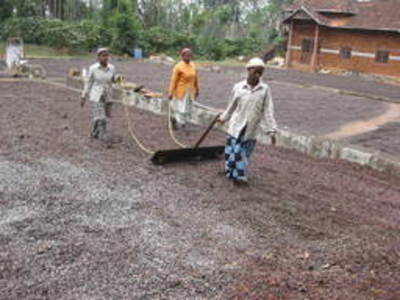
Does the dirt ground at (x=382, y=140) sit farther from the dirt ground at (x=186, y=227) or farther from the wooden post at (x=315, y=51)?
the wooden post at (x=315, y=51)

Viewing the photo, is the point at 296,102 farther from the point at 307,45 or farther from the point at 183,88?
the point at 307,45

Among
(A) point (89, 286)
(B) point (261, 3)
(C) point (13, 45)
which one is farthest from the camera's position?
(B) point (261, 3)

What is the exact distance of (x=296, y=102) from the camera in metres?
15.7

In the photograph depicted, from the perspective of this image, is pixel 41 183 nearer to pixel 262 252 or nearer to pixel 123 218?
pixel 123 218

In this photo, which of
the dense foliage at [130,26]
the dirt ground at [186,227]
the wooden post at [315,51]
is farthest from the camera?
the dense foliage at [130,26]

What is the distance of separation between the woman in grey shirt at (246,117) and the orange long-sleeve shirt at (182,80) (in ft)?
10.2

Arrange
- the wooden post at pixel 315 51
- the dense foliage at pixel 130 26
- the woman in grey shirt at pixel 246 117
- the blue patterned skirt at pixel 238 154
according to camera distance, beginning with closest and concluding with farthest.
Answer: the woman in grey shirt at pixel 246 117 < the blue patterned skirt at pixel 238 154 < the wooden post at pixel 315 51 < the dense foliage at pixel 130 26

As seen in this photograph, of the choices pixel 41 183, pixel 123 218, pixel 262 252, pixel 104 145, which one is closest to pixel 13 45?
pixel 104 145

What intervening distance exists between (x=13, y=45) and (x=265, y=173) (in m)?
13.7

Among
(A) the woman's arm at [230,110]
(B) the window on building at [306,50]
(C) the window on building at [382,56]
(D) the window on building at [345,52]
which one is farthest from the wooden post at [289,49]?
(A) the woman's arm at [230,110]

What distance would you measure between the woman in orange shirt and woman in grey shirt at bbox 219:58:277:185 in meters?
3.10

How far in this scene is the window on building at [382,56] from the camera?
92.9ft

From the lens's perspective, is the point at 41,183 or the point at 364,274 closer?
the point at 364,274

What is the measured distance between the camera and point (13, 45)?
59.0 ft
